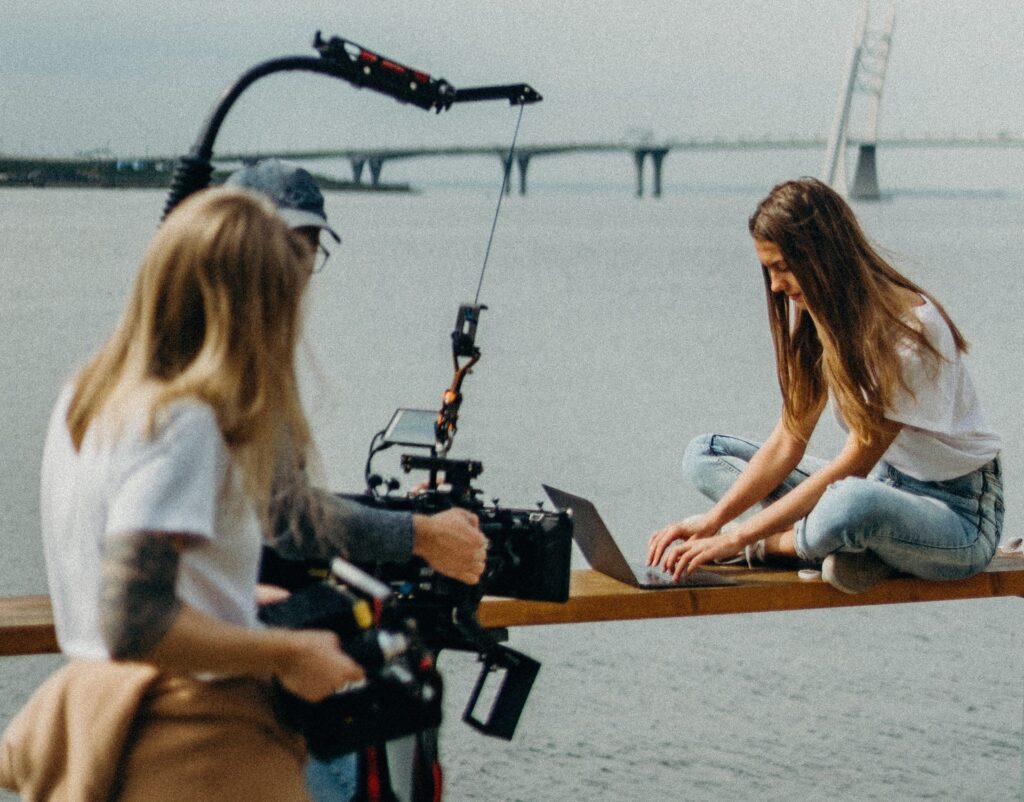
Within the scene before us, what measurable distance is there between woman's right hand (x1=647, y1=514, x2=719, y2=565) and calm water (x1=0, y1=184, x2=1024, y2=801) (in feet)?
1.85

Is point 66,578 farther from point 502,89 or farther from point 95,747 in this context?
point 502,89

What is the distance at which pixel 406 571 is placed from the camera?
174cm

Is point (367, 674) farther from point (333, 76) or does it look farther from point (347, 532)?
point (333, 76)

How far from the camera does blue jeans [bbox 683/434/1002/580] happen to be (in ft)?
7.63

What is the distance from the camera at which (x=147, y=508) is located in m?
1.13

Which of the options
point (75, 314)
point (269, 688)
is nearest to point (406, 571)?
point (269, 688)

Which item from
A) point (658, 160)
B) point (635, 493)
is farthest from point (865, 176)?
point (635, 493)

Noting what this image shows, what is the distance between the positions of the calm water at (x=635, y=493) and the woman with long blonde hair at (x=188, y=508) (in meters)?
0.10

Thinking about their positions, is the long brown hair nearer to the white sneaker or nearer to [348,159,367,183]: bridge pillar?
the white sneaker

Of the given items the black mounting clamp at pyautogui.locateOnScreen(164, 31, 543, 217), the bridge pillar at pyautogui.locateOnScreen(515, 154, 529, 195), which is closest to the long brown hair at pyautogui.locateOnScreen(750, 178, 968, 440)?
the black mounting clamp at pyautogui.locateOnScreen(164, 31, 543, 217)

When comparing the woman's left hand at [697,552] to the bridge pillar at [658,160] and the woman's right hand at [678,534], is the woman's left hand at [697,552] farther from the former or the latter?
the bridge pillar at [658,160]

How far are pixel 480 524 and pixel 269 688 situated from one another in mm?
564

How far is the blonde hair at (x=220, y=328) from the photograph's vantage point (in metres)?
1.17

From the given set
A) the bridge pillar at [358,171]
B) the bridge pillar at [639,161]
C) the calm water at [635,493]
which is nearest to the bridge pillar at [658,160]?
the bridge pillar at [639,161]
